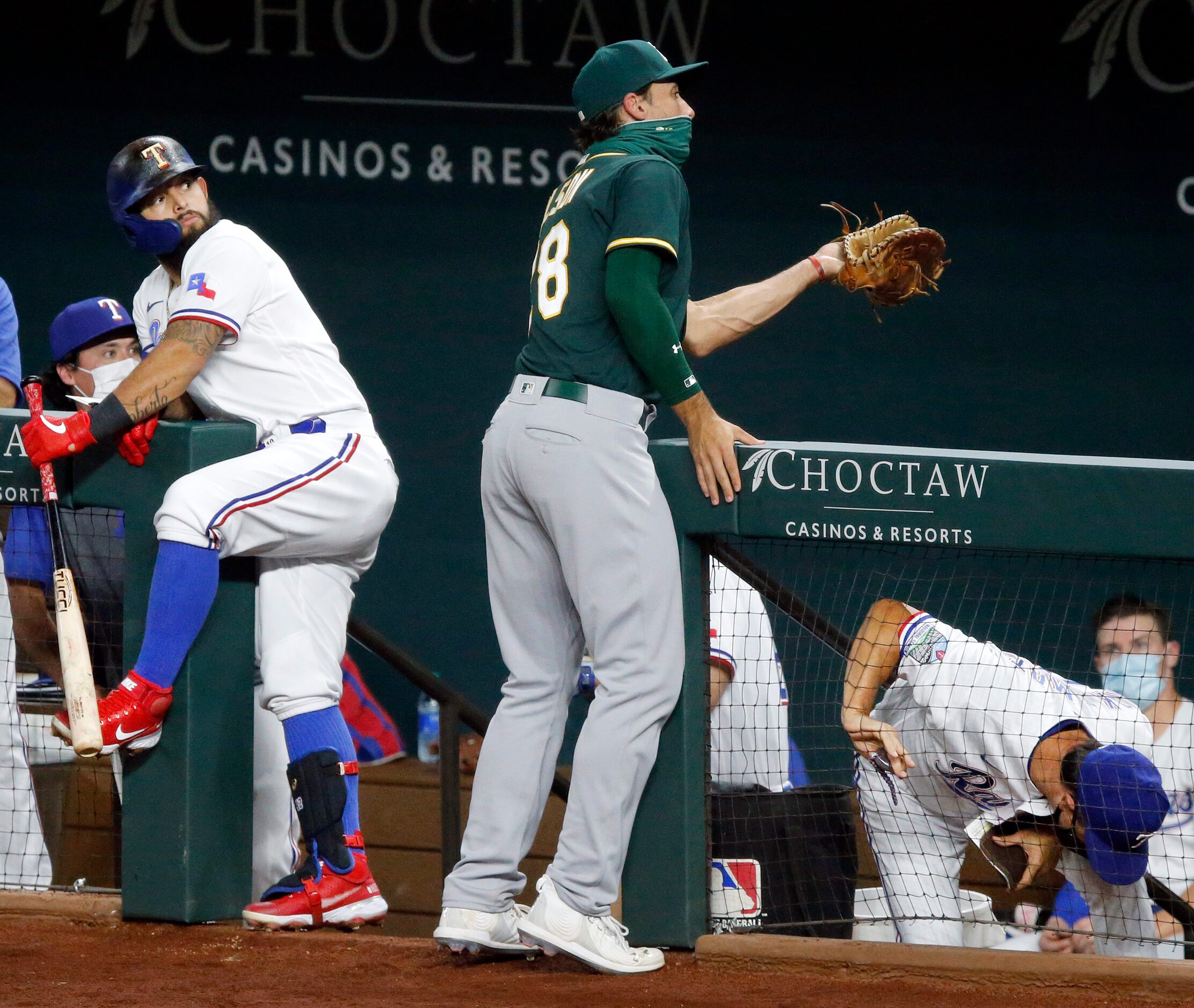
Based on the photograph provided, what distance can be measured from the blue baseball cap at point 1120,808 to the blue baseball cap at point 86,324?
254 cm

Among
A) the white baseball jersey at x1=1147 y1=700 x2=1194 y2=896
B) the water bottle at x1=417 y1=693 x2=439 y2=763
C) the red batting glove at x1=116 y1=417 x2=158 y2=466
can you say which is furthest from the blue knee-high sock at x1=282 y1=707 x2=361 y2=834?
the water bottle at x1=417 y1=693 x2=439 y2=763

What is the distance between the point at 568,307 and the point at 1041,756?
1315mm

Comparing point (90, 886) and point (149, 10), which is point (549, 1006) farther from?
point (149, 10)

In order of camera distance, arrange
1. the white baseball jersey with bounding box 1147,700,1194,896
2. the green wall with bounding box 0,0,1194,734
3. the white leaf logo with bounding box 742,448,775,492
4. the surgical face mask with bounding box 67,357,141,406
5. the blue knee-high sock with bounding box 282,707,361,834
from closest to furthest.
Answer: the white leaf logo with bounding box 742,448,775,492
the blue knee-high sock with bounding box 282,707,361,834
the white baseball jersey with bounding box 1147,700,1194,896
the surgical face mask with bounding box 67,357,141,406
the green wall with bounding box 0,0,1194,734

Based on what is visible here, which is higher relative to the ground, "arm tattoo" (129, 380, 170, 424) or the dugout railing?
"arm tattoo" (129, 380, 170, 424)

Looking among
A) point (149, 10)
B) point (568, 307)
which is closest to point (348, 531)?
point (568, 307)

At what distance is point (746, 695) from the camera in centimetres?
374

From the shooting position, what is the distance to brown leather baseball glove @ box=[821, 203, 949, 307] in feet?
11.6

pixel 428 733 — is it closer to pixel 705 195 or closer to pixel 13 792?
pixel 705 195

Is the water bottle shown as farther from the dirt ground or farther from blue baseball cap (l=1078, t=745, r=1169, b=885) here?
blue baseball cap (l=1078, t=745, r=1169, b=885)

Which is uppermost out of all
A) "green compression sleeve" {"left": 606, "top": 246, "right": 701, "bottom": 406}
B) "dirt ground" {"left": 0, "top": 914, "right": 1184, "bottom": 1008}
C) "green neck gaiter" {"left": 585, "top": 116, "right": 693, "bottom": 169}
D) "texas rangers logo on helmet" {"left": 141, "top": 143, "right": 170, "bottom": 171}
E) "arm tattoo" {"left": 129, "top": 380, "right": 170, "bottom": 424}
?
"texas rangers logo on helmet" {"left": 141, "top": 143, "right": 170, "bottom": 171}

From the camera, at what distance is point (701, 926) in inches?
122

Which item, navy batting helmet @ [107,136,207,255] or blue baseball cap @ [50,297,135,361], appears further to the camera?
blue baseball cap @ [50,297,135,361]

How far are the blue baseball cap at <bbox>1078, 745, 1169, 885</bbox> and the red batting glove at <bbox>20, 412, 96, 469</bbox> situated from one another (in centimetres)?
200
